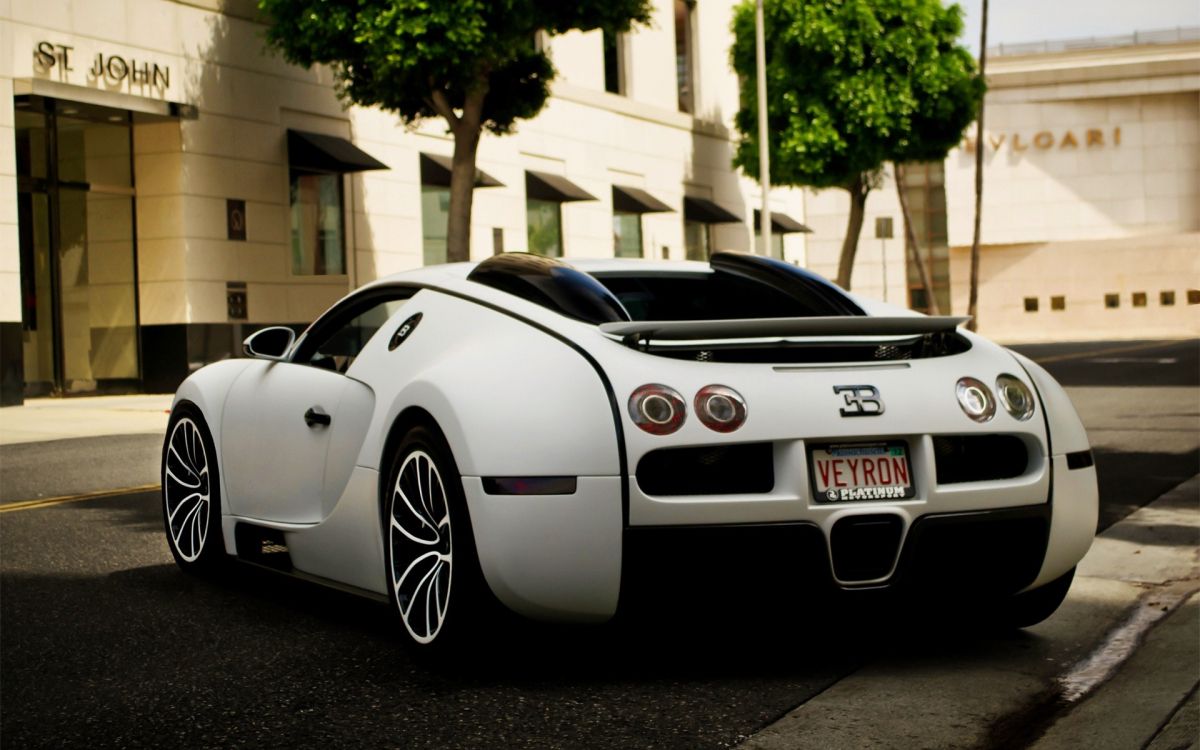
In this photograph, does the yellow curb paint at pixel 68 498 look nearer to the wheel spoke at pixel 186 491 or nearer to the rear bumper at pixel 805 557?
the wheel spoke at pixel 186 491

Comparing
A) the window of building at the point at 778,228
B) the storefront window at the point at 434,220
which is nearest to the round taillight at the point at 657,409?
the storefront window at the point at 434,220

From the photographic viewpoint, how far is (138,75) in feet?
77.7

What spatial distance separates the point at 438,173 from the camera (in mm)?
30297

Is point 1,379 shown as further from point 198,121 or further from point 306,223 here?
point 306,223

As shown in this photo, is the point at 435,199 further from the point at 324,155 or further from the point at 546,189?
the point at 324,155

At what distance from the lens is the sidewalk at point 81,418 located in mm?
16219

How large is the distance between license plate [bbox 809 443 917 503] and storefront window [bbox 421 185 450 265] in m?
26.3

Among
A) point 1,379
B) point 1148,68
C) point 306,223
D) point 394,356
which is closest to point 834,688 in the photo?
point 394,356

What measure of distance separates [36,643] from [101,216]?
20086mm

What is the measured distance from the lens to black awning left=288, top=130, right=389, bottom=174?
26562 mm

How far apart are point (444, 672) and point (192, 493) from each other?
2.15 metres

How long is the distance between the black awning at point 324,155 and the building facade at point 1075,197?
42.2m

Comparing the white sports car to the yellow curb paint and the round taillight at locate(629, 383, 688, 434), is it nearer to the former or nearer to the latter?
the round taillight at locate(629, 383, 688, 434)

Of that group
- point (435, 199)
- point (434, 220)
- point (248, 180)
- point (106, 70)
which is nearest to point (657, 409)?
point (106, 70)
